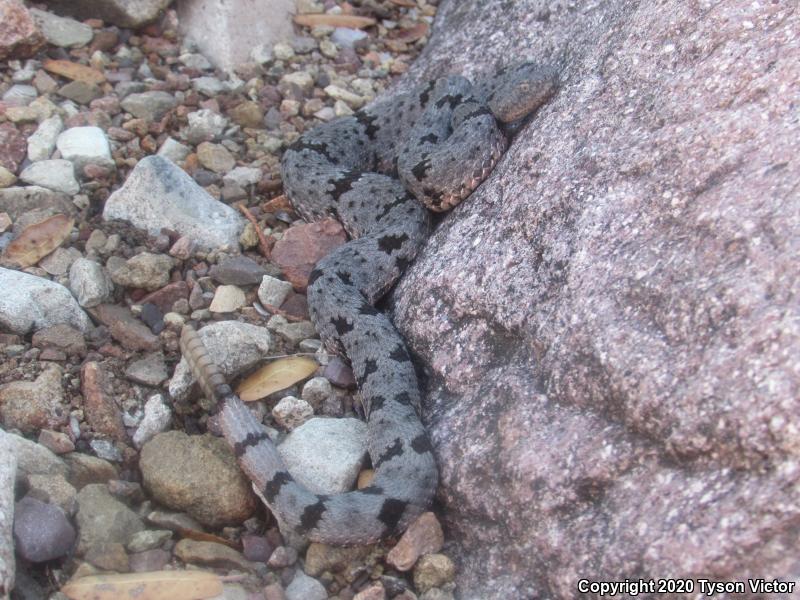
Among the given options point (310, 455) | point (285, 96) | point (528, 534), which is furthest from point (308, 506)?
point (285, 96)

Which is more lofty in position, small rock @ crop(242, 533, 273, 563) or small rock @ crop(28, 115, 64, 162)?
small rock @ crop(242, 533, 273, 563)

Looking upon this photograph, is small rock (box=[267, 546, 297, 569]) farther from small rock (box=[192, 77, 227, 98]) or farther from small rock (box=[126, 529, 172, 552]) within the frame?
small rock (box=[192, 77, 227, 98])

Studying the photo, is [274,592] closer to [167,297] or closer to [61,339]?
[61,339]

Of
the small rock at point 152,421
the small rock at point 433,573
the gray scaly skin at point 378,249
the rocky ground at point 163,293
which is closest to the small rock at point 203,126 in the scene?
the rocky ground at point 163,293

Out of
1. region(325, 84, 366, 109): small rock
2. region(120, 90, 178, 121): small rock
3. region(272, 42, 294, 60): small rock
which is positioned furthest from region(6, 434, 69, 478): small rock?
region(272, 42, 294, 60): small rock

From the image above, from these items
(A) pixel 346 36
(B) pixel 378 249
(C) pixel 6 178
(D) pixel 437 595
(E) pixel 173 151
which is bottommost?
(C) pixel 6 178

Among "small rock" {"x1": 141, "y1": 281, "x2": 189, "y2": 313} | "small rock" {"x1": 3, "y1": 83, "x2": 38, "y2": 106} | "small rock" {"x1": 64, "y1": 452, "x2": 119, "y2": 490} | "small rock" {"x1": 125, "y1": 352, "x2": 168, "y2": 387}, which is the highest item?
"small rock" {"x1": 141, "y1": 281, "x2": 189, "y2": 313}

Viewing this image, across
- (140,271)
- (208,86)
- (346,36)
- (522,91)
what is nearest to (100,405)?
(140,271)

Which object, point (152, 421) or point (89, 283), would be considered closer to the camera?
point (152, 421)
